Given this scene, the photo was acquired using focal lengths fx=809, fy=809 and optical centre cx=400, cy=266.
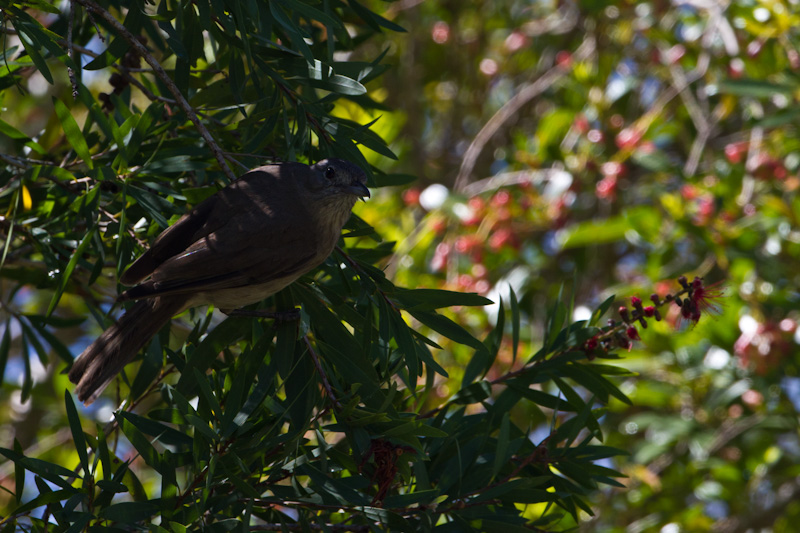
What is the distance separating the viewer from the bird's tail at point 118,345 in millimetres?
2291

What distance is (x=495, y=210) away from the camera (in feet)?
14.9

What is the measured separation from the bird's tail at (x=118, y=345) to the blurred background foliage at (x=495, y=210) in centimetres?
9

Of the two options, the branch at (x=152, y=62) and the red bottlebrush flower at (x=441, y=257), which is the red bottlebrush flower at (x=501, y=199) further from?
the branch at (x=152, y=62)

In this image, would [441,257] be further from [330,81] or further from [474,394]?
[330,81]

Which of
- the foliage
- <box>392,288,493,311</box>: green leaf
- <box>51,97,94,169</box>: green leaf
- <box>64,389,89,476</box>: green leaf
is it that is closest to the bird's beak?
the foliage

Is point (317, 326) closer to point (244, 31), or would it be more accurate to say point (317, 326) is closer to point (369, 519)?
point (369, 519)

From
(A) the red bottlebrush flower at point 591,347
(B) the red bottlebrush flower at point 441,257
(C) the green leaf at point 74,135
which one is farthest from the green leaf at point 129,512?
(B) the red bottlebrush flower at point 441,257

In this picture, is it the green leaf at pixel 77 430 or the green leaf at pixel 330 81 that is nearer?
the green leaf at pixel 77 430

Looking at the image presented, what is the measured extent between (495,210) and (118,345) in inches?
105

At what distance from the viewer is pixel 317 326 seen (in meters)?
2.13

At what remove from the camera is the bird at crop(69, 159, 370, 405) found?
226cm

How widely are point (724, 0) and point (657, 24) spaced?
0.66 m

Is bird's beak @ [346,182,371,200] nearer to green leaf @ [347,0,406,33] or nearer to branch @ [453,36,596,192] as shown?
green leaf @ [347,0,406,33]

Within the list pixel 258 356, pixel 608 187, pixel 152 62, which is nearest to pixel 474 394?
pixel 258 356
